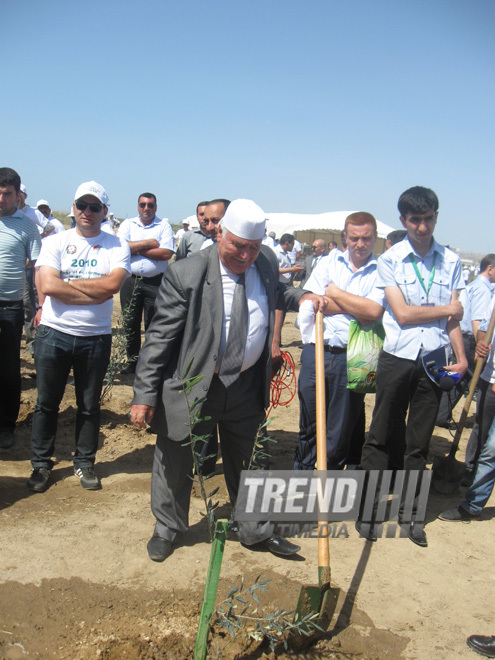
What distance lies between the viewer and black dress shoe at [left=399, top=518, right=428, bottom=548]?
3906 mm

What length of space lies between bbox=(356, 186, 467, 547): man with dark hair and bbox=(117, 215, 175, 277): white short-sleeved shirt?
366 centimetres

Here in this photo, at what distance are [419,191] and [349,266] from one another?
0.75 m

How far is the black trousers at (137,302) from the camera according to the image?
277 inches

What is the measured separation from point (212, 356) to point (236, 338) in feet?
0.60

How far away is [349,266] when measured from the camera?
430 cm

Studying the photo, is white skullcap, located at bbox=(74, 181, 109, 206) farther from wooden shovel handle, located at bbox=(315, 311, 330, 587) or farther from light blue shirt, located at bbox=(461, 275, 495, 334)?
light blue shirt, located at bbox=(461, 275, 495, 334)

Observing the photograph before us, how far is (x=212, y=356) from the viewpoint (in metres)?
3.20

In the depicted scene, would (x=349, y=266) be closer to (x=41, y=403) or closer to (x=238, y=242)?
(x=238, y=242)

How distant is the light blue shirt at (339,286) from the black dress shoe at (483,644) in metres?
1.99

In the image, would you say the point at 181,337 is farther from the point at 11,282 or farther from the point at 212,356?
the point at 11,282

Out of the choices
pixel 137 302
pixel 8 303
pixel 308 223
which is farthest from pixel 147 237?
pixel 308 223

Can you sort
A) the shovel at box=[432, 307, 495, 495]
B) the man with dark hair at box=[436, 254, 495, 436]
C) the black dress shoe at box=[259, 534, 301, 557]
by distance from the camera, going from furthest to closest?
the man with dark hair at box=[436, 254, 495, 436] → the shovel at box=[432, 307, 495, 495] → the black dress shoe at box=[259, 534, 301, 557]

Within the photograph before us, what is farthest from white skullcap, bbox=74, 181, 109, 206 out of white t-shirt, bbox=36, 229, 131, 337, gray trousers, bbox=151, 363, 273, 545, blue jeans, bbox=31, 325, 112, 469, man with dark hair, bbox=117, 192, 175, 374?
man with dark hair, bbox=117, 192, 175, 374

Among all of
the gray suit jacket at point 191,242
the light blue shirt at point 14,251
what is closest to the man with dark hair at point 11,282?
the light blue shirt at point 14,251
